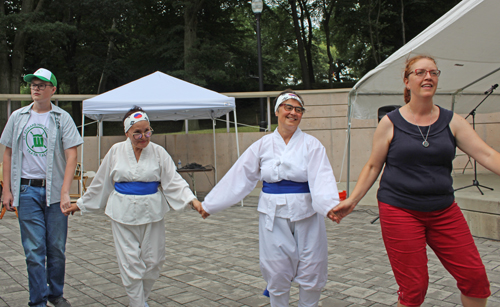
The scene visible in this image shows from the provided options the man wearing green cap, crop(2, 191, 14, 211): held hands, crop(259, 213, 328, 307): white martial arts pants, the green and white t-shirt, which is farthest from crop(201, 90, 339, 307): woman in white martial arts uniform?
crop(2, 191, 14, 211): held hands

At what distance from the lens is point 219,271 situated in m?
4.71

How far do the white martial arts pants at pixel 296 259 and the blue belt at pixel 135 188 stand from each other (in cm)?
114

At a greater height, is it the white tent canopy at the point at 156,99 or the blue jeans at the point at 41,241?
the white tent canopy at the point at 156,99

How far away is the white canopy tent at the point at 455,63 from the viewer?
17.8 ft

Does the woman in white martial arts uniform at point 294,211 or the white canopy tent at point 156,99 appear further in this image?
the white canopy tent at point 156,99

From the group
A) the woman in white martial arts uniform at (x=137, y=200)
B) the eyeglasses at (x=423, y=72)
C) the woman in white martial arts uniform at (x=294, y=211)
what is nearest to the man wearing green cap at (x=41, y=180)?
the woman in white martial arts uniform at (x=137, y=200)

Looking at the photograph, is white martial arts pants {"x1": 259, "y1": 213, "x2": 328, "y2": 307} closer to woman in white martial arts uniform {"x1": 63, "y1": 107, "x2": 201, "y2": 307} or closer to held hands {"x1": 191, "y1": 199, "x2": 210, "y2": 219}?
held hands {"x1": 191, "y1": 199, "x2": 210, "y2": 219}

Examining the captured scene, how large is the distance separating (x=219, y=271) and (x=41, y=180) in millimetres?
2164

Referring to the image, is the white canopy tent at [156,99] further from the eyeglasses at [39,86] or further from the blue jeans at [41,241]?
the blue jeans at [41,241]

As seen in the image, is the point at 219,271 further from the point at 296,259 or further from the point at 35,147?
the point at 35,147

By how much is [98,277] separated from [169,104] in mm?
4790

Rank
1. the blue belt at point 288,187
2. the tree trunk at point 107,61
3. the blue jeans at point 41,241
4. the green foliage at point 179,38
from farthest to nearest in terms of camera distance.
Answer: the tree trunk at point 107,61
the green foliage at point 179,38
the blue jeans at point 41,241
the blue belt at point 288,187

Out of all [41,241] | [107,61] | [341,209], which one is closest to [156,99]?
[41,241]

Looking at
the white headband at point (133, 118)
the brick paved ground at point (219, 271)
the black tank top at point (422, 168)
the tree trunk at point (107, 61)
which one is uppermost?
the tree trunk at point (107, 61)
